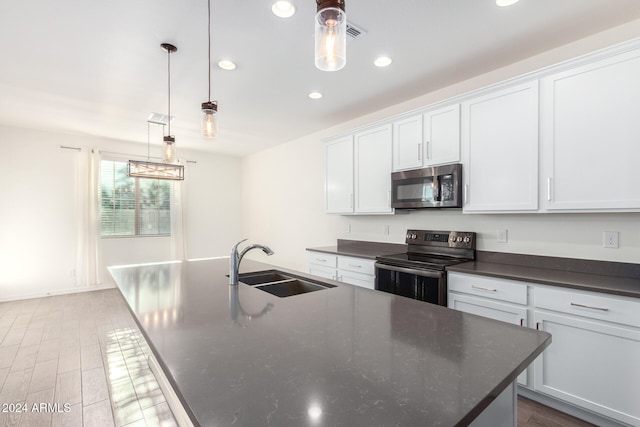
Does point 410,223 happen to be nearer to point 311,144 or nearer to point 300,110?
point 300,110

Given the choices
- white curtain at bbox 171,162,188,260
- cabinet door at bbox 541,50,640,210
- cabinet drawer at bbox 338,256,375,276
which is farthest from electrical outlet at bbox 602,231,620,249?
white curtain at bbox 171,162,188,260

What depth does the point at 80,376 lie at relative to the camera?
2.48 m

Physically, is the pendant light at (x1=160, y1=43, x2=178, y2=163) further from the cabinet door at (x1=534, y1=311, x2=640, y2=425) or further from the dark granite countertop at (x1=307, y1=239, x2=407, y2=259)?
the cabinet door at (x1=534, y1=311, x2=640, y2=425)

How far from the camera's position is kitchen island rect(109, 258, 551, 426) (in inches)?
25.7

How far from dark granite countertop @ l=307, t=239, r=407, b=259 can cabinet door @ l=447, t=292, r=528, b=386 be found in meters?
0.92

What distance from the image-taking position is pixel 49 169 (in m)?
4.84

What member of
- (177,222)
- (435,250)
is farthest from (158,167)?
(177,222)

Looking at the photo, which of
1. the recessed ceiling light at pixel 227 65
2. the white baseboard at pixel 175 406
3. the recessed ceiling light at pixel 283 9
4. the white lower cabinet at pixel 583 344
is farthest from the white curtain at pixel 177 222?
the white lower cabinet at pixel 583 344

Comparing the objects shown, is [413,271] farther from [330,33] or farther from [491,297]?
[330,33]

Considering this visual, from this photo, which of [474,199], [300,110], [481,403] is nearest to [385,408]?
[481,403]

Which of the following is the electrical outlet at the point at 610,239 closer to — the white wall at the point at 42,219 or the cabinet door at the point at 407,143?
the cabinet door at the point at 407,143

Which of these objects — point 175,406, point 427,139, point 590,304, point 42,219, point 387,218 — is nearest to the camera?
point 175,406

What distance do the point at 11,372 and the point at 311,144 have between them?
4.18m

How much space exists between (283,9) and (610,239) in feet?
8.95
